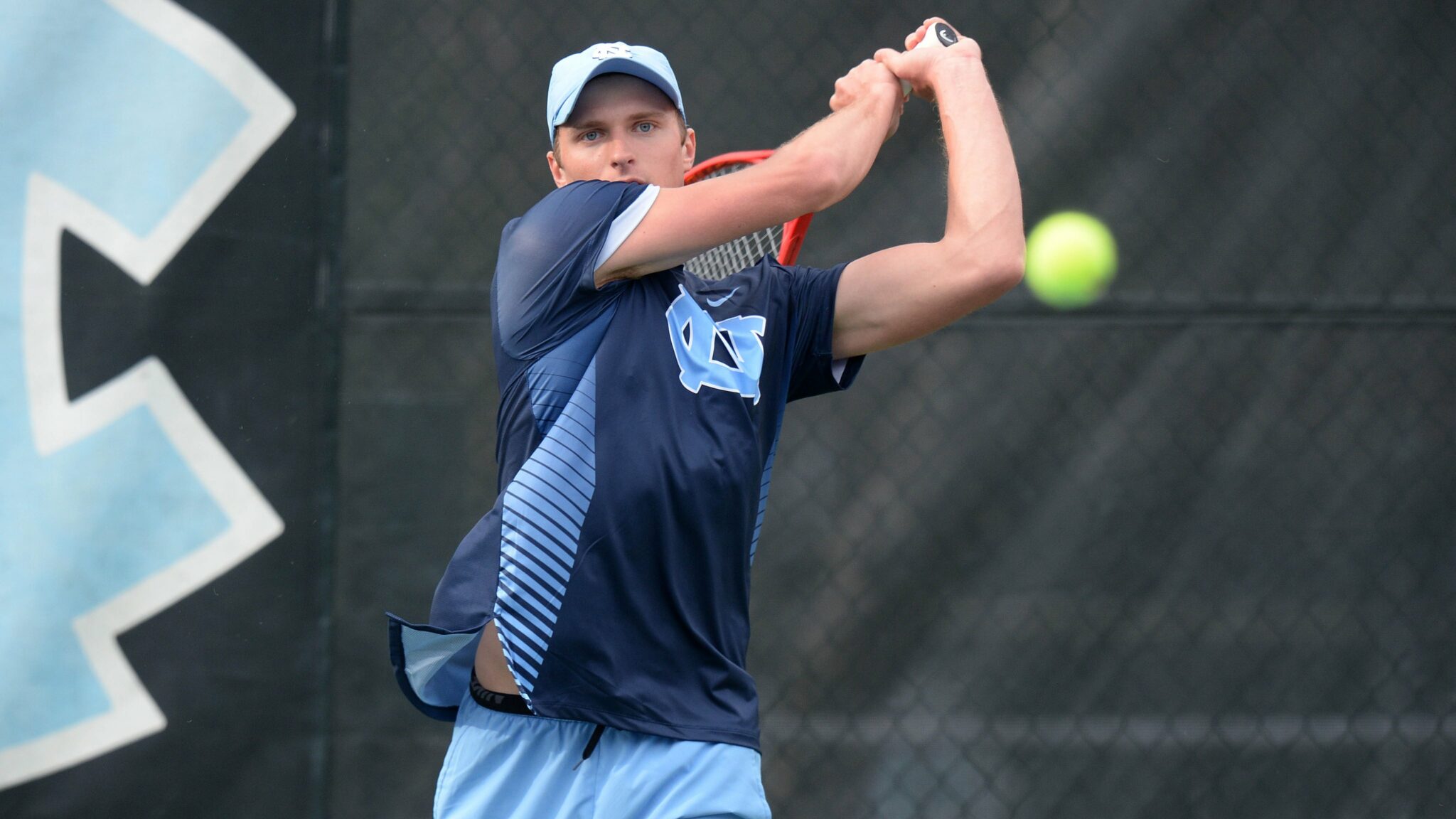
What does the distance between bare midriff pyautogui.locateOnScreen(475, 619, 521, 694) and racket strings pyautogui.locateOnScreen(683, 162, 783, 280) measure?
0.69 metres

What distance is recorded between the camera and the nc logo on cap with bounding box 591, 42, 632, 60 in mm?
1688

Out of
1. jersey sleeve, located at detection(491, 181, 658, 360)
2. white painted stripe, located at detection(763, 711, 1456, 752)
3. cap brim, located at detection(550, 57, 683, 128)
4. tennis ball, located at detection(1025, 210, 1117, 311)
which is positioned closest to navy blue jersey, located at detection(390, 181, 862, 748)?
jersey sleeve, located at detection(491, 181, 658, 360)

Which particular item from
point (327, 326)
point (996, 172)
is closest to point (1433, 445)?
point (996, 172)

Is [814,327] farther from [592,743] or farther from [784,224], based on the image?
[592,743]

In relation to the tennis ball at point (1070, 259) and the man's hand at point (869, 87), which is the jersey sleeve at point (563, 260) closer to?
the man's hand at point (869, 87)

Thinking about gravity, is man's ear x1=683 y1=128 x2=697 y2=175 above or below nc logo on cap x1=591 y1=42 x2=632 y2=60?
below

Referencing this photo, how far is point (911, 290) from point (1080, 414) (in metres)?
1.24

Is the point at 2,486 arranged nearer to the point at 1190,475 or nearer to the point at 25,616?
the point at 25,616

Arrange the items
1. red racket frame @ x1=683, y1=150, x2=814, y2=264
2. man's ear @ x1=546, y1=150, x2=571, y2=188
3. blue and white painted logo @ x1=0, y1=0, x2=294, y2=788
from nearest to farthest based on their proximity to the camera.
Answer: man's ear @ x1=546, y1=150, x2=571, y2=188 < red racket frame @ x1=683, y1=150, x2=814, y2=264 < blue and white painted logo @ x1=0, y1=0, x2=294, y2=788

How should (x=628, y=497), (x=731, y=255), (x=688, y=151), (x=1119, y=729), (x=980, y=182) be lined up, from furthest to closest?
(x=1119, y=729) < (x=731, y=255) < (x=688, y=151) < (x=980, y=182) < (x=628, y=497)

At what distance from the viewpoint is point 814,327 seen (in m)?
1.77

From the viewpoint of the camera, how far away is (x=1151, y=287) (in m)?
2.89

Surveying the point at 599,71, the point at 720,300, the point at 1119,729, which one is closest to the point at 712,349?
the point at 720,300

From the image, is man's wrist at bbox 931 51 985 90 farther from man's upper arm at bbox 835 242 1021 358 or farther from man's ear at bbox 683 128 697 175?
man's ear at bbox 683 128 697 175
